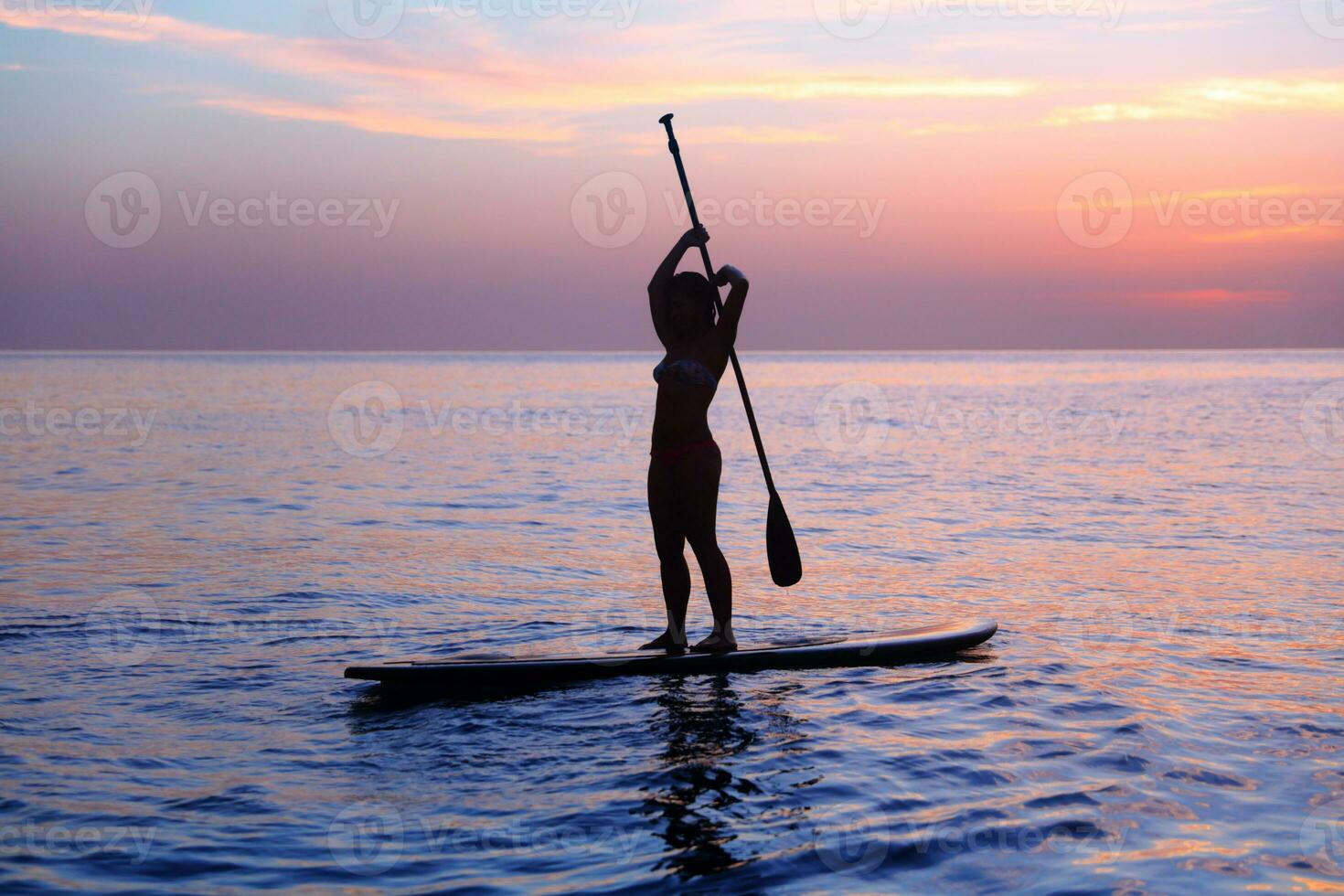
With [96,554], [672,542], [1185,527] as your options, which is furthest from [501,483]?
[672,542]

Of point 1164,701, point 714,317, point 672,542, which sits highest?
point 714,317

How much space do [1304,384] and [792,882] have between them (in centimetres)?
9116

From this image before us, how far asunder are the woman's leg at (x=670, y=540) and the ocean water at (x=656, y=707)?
0.46 m

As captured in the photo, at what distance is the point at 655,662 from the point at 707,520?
0.96m

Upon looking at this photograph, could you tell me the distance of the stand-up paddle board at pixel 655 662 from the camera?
6992 mm

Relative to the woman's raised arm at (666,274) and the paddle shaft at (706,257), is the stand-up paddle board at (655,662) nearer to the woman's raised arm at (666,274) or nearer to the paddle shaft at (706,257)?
the paddle shaft at (706,257)

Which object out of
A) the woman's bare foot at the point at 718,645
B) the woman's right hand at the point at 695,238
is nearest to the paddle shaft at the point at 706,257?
the woman's right hand at the point at 695,238

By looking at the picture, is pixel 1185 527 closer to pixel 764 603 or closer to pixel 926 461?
pixel 764 603

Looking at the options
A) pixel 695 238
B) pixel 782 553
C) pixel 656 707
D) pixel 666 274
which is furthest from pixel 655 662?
pixel 695 238

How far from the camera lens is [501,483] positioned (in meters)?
23.8

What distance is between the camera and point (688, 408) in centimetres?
714

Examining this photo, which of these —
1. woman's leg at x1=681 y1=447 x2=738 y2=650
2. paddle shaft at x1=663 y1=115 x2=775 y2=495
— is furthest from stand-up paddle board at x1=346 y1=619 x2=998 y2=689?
paddle shaft at x1=663 y1=115 x2=775 y2=495

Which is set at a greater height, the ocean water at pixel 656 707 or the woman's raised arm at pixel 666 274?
the woman's raised arm at pixel 666 274

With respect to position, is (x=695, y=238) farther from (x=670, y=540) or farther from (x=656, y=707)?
(x=656, y=707)
